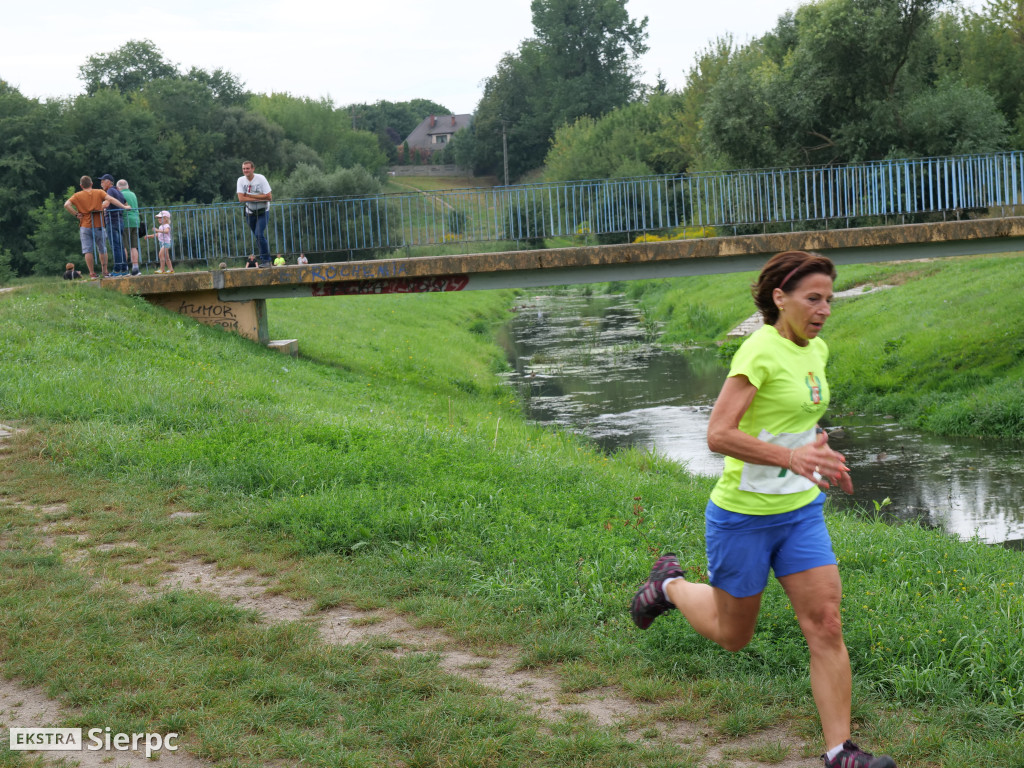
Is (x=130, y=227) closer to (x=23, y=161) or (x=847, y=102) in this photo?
(x=847, y=102)

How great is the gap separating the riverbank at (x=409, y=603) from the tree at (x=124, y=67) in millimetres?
80926

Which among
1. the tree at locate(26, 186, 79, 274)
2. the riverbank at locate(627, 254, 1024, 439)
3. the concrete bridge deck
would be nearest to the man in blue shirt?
the concrete bridge deck

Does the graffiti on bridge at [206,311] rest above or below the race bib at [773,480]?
above

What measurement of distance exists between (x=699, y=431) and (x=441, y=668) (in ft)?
38.9

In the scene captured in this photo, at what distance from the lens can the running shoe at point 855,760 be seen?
3.60 m

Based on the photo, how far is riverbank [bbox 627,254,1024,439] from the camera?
52.6 ft

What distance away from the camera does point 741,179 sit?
64.7 ft

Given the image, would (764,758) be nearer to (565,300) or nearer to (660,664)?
(660,664)

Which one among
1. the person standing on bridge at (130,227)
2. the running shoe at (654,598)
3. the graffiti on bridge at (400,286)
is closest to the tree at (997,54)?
the graffiti on bridge at (400,286)

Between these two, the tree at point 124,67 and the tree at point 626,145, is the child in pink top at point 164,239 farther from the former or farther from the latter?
the tree at point 124,67

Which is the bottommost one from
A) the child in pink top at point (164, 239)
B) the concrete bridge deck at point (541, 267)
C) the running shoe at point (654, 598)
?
the running shoe at point (654, 598)

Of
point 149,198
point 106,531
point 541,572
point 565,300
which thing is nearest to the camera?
point 541,572

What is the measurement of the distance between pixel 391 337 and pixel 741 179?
10318mm

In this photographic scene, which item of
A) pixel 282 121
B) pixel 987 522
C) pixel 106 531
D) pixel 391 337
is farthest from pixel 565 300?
pixel 282 121
